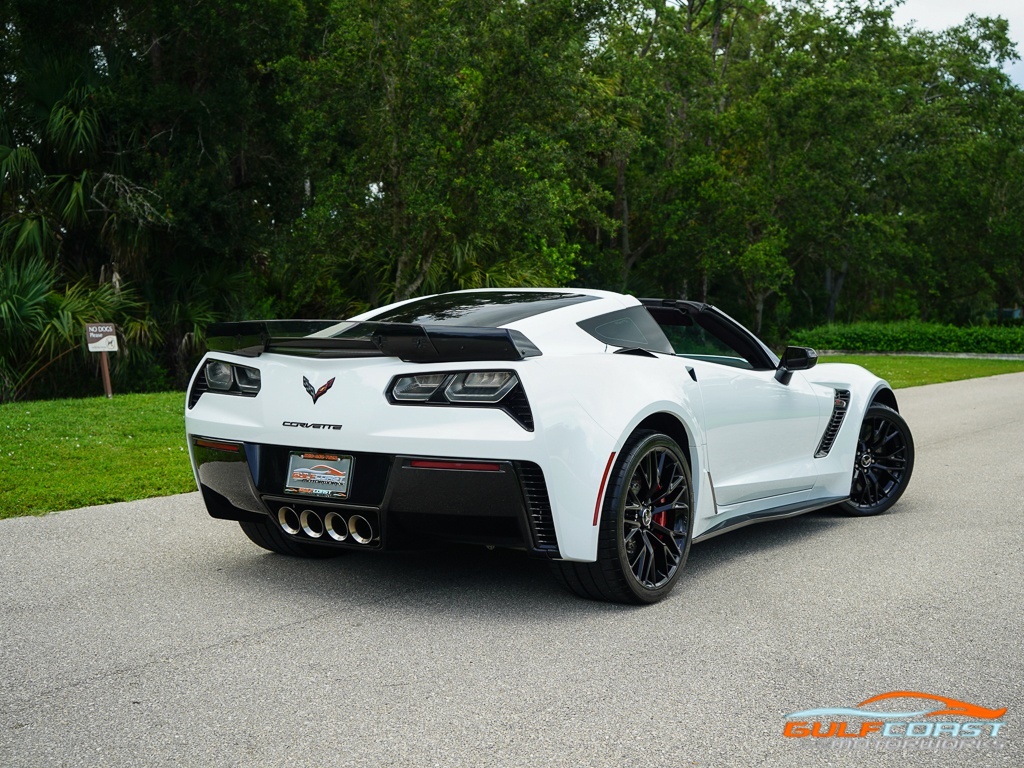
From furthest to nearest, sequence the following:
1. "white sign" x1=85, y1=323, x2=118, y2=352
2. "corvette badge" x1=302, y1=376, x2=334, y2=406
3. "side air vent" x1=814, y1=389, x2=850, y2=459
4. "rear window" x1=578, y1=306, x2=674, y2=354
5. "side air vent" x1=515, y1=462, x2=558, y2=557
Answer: "white sign" x1=85, y1=323, x2=118, y2=352 → "side air vent" x1=814, y1=389, x2=850, y2=459 → "rear window" x1=578, y1=306, x2=674, y2=354 → "corvette badge" x1=302, y1=376, x2=334, y2=406 → "side air vent" x1=515, y1=462, x2=558, y2=557

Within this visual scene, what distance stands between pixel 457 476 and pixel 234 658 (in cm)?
108

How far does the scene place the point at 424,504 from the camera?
446cm

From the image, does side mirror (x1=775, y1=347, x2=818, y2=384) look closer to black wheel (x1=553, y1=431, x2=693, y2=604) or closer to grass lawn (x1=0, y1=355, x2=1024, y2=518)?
black wheel (x1=553, y1=431, x2=693, y2=604)

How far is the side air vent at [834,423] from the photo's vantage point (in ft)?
21.7

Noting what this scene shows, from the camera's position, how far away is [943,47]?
158 feet

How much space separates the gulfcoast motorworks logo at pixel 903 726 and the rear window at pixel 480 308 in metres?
2.26

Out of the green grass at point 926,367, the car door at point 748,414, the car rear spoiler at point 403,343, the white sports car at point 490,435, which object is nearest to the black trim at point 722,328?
the car door at point 748,414

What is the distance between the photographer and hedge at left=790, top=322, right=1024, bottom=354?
35562 mm

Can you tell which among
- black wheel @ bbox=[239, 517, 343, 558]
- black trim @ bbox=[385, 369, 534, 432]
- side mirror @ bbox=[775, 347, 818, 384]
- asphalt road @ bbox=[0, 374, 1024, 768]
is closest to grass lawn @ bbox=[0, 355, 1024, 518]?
asphalt road @ bbox=[0, 374, 1024, 768]

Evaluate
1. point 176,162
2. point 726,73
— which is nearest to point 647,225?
point 726,73

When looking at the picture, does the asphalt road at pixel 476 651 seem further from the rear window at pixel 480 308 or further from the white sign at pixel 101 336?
the white sign at pixel 101 336

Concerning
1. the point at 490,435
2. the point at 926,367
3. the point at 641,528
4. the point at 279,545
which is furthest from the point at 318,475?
the point at 926,367

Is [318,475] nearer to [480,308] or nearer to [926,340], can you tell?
[480,308]

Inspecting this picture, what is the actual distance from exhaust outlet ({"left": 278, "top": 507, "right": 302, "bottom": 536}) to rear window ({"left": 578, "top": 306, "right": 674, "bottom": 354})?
154cm
